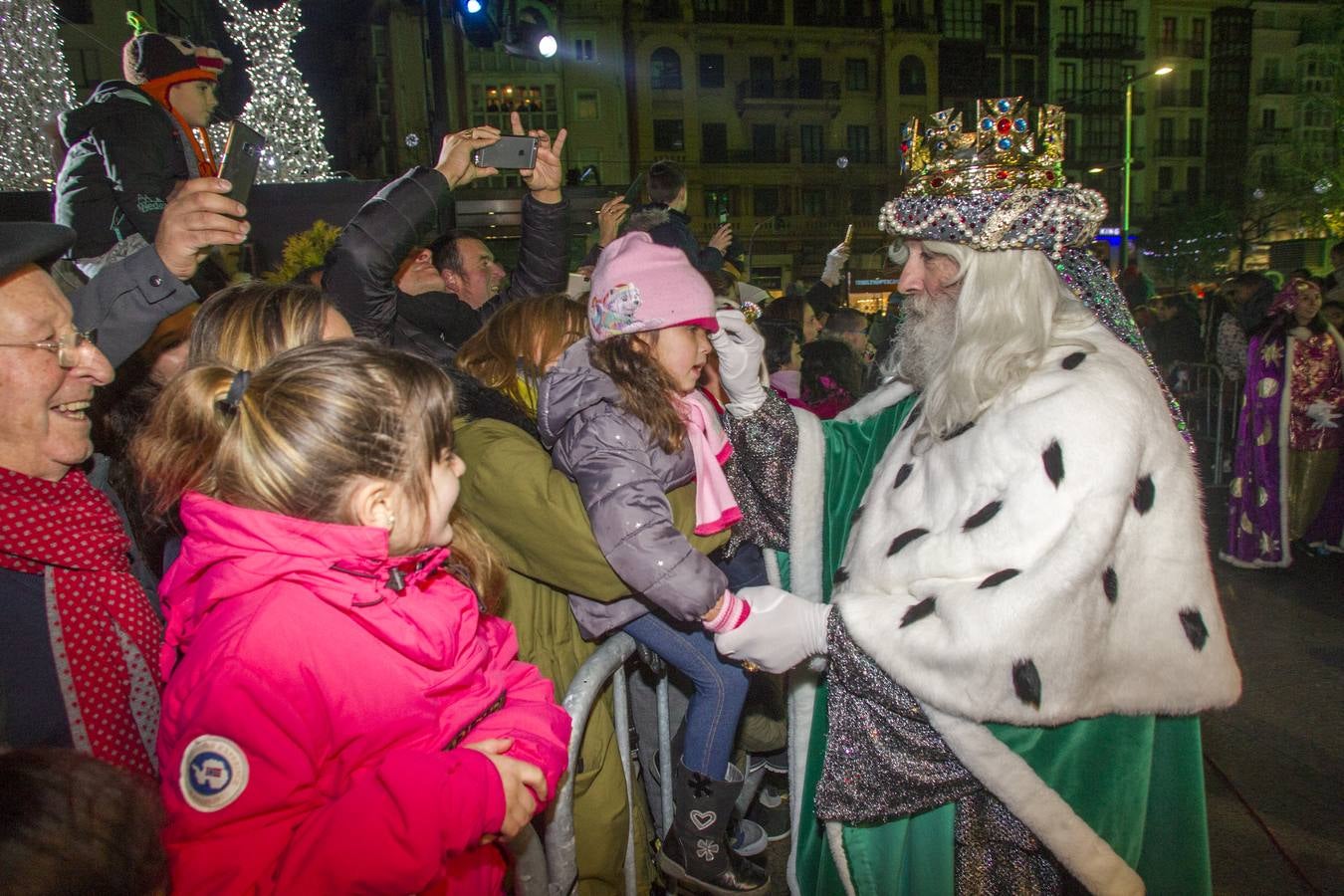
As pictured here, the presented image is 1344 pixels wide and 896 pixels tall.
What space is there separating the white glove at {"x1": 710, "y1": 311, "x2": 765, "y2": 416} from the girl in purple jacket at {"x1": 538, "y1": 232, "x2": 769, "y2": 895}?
103mm

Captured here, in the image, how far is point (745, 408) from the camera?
109 inches

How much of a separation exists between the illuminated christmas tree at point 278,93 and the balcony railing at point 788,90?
33475 millimetres

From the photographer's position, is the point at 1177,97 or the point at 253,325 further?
the point at 1177,97

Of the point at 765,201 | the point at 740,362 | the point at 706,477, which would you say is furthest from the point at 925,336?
the point at 765,201

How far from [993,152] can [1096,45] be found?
5978 cm

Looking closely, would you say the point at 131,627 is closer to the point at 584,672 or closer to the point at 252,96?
the point at 584,672

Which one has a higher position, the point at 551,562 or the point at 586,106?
the point at 586,106

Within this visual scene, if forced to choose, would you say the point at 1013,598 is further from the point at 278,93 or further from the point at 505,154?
the point at 278,93

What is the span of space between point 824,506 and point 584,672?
1.04m

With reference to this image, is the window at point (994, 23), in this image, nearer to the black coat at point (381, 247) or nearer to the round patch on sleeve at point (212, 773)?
the black coat at point (381, 247)

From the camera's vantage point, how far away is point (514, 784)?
1446mm

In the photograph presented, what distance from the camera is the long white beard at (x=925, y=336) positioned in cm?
237

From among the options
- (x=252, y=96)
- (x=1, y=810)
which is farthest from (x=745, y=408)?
(x=252, y=96)

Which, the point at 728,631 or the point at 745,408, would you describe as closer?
the point at 728,631
